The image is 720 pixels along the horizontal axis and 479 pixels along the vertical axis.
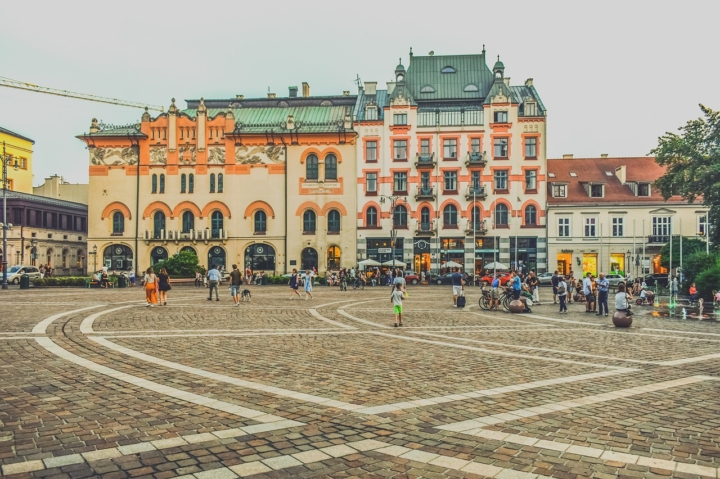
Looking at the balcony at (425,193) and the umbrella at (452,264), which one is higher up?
the balcony at (425,193)

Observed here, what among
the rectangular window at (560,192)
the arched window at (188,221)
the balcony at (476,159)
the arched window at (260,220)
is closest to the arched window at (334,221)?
the arched window at (260,220)

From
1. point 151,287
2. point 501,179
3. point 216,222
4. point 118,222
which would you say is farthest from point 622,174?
point 118,222

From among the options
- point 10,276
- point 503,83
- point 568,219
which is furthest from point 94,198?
point 568,219

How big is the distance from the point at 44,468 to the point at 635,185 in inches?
2289

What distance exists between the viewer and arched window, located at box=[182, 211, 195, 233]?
57031mm

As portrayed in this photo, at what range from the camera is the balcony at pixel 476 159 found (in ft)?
179

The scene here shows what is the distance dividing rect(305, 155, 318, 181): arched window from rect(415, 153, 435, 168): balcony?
31.3ft

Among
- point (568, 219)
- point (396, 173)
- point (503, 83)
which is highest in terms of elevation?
point (503, 83)

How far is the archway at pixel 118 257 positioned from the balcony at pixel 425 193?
2779 cm

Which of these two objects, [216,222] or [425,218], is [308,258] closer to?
[216,222]

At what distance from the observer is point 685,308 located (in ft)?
86.7

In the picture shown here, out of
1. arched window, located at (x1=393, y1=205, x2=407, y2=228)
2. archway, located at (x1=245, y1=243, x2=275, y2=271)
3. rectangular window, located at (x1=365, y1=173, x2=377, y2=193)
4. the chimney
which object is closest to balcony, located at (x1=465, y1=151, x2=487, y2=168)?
arched window, located at (x1=393, y1=205, x2=407, y2=228)

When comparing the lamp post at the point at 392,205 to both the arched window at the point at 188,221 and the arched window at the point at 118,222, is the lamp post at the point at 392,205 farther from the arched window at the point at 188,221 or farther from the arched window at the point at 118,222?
the arched window at the point at 118,222

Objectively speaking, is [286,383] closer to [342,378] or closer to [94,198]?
[342,378]
